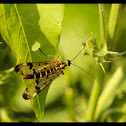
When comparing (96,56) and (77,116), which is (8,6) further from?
(77,116)

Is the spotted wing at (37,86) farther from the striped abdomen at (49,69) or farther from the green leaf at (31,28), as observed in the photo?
the green leaf at (31,28)

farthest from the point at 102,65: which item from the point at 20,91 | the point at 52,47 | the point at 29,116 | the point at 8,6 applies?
the point at 29,116

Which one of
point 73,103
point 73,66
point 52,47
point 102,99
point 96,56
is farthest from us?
point 73,66

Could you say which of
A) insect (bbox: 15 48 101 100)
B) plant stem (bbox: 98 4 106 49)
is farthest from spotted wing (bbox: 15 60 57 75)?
plant stem (bbox: 98 4 106 49)

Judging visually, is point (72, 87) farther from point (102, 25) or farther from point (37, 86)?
point (102, 25)

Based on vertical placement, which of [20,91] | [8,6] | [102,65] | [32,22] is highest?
[8,6]

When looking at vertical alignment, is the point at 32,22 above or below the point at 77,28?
above

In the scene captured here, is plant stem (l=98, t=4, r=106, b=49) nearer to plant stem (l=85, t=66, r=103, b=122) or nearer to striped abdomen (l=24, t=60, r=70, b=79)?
plant stem (l=85, t=66, r=103, b=122)

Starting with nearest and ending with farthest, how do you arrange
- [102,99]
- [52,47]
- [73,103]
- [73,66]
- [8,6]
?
[8,6] < [52,47] < [102,99] < [73,103] < [73,66]
